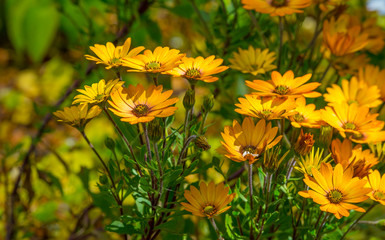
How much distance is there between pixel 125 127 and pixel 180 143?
0.29 ft

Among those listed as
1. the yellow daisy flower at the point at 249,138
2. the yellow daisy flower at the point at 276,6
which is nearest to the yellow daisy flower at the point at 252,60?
the yellow daisy flower at the point at 276,6

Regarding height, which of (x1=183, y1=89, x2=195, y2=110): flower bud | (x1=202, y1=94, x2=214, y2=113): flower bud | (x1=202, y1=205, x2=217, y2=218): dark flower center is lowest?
(x1=202, y1=205, x2=217, y2=218): dark flower center

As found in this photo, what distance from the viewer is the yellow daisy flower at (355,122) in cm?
57

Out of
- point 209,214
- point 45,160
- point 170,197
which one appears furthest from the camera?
point 45,160

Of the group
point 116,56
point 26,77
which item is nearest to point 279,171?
point 116,56

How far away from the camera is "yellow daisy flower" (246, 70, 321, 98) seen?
549 millimetres

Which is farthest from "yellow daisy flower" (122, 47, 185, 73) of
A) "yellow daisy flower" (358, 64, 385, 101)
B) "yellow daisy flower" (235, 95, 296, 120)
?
"yellow daisy flower" (358, 64, 385, 101)

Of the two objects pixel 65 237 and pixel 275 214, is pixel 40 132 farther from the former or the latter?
pixel 275 214

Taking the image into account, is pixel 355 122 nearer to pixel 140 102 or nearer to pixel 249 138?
pixel 249 138

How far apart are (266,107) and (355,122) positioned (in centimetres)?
14

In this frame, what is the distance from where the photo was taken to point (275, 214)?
22.1 inches

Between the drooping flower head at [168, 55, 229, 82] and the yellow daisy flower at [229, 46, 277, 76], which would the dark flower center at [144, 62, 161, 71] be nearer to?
the drooping flower head at [168, 55, 229, 82]

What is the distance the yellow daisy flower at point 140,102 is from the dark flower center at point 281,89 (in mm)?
153

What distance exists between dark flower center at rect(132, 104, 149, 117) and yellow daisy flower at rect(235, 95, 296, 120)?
119mm
